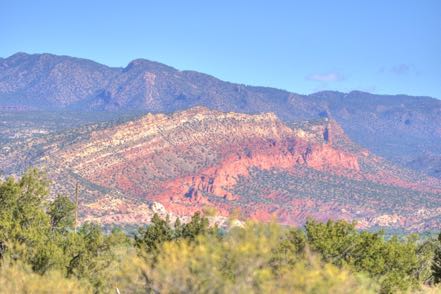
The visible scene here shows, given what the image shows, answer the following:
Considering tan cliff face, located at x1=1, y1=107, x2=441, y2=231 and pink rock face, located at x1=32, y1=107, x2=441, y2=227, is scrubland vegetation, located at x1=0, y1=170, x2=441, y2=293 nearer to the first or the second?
tan cliff face, located at x1=1, y1=107, x2=441, y2=231

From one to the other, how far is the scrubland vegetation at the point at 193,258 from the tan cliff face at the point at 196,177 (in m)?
77.0

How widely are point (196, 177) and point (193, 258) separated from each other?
149 m

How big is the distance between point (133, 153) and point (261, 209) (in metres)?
31.0

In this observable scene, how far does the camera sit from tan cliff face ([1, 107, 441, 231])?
456 ft

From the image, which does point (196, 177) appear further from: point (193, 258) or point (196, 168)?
point (193, 258)

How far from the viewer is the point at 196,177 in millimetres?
171625

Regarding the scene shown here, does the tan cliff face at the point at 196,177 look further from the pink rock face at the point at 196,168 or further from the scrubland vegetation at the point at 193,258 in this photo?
the scrubland vegetation at the point at 193,258

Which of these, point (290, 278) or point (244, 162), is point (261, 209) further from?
point (290, 278)

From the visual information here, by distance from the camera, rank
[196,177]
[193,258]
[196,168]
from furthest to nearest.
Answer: [196,168]
[196,177]
[193,258]

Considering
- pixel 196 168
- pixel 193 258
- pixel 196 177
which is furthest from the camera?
pixel 196 168

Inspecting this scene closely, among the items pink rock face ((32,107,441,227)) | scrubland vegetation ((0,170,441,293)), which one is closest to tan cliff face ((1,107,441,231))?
pink rock face ((32,107,441,227))

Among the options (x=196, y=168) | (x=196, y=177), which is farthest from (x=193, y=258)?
(x=196, y=168)

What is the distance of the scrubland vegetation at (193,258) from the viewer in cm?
2184

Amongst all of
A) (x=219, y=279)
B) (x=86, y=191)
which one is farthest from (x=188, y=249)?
(x=86, y=191)
